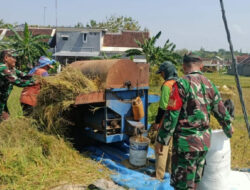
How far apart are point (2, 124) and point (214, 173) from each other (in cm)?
Answer: 349

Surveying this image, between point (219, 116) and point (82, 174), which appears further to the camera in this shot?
point (82, 174)

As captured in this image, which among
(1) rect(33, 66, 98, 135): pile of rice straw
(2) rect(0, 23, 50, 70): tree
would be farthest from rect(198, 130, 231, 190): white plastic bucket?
(2) rect(0, 23, 50, 70): tree

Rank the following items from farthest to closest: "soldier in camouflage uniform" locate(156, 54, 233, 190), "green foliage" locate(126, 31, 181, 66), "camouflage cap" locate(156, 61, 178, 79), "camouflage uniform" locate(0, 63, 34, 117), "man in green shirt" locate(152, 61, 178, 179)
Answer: "green foliage" locate(126, 31, 181, 66), "camouflage uniform" locate(0, 63, 34, 117), "camouflage cap" locate(156, 61, 178, 79), "man in green shirt" locate(152, 61, 178, 179), "soldier in camouflage uniform" locate(156, 54, 233, 190)

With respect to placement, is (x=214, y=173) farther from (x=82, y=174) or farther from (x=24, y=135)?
(x=24, y=135)

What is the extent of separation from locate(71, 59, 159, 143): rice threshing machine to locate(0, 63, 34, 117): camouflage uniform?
3.42 feet

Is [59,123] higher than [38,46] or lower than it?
lower

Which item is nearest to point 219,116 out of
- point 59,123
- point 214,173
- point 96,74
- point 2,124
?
point 214,173

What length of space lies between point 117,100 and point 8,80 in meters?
1.88

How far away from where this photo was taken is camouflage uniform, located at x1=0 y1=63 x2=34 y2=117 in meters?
4.51

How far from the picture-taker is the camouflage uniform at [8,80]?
4.51 m

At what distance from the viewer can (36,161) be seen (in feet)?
13.7

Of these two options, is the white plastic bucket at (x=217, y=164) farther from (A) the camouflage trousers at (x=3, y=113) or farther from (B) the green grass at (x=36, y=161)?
(A) the camouflage trousers at (x=3, y=113)

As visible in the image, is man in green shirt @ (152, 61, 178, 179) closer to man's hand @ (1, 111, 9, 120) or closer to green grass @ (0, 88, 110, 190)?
green grass @ (0, 88, 110, 190)

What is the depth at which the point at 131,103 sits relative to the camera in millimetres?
4852
